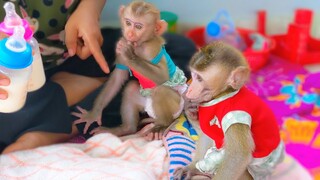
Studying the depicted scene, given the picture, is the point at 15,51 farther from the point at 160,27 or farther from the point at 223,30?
the point at 223,30

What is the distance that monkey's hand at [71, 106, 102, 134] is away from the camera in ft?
2.77

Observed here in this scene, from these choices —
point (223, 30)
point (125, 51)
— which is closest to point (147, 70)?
point (125, 51)

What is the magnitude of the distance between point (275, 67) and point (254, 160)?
85cm

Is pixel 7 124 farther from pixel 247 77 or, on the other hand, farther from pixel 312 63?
pixel 312 63

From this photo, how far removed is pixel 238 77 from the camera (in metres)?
0.68

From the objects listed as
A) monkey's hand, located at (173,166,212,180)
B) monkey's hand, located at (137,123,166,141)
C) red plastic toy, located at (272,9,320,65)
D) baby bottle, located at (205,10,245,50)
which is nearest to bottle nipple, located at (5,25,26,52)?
monkey's hand, located at (137,123,166,141)

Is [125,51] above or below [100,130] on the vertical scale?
above

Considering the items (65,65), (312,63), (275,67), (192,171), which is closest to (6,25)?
(65,65)

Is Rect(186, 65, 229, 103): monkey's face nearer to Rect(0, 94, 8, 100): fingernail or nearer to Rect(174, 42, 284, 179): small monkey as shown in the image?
Rect(174, 42, 284, 179): small monkey

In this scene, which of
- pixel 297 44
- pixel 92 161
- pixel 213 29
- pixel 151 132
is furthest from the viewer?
pixel 297 44

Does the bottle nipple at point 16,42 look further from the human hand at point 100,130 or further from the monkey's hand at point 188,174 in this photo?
the monkey's hand at point 188,174

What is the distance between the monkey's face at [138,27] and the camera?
691 millimetres

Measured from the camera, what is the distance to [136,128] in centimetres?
80

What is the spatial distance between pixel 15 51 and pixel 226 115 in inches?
13.0
